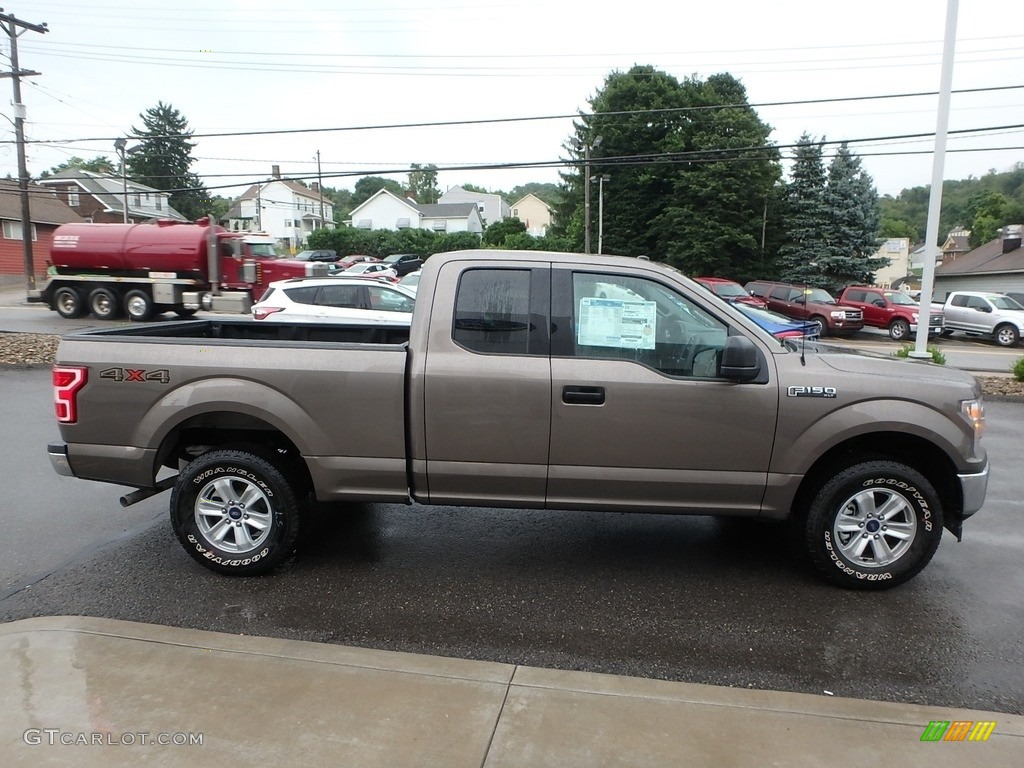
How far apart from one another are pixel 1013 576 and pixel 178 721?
4901 mm

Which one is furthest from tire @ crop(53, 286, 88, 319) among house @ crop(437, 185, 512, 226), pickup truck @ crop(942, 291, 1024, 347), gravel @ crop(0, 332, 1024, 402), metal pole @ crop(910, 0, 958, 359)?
house @ crop(437, 185, 512, 226)

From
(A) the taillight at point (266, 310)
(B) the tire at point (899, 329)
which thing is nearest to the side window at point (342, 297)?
(A) the taillight at point (266, 310)

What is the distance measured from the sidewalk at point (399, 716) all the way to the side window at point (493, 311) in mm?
1778

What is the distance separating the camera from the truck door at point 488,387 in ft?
13.4

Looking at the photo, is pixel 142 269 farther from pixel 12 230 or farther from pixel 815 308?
pixel 12 230

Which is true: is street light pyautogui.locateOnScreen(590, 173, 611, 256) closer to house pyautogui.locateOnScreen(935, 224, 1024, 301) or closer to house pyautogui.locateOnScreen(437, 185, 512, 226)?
house pyautogui.locateOnScreen(935, 224, 1024, 301)

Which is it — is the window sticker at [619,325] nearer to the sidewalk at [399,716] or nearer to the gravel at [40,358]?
the sidewalk at [399,716]

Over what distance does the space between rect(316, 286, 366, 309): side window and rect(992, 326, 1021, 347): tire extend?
2190cm

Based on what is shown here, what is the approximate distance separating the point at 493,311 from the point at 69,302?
883 inches

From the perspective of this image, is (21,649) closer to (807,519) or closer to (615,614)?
(615,614)

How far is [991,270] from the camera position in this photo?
3856cm

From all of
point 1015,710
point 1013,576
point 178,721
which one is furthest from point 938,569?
point 178,721

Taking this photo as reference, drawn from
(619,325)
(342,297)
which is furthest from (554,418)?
(342,297)

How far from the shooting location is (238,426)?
4.36 m
